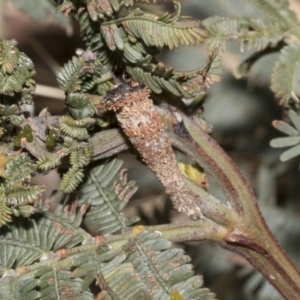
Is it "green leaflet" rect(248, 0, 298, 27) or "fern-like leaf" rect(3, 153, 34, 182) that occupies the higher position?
"green leaflet" rect(248, 0, 298, 27)

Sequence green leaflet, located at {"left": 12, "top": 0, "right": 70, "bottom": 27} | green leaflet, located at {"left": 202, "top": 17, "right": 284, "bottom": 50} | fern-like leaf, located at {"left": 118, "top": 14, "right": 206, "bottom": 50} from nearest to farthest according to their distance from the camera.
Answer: fern-like leaf, located at {"left": 118, "top": 14, "right": 206, "bottom": 50}
green leaflet, located at {"left": 202, "top": 17, "right": 284, "bottom": 50}
green leaflet, located at {"left": 12, "top": 0, "right": 70, "bottom": 27}

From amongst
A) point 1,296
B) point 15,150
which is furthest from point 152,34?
point 1,296

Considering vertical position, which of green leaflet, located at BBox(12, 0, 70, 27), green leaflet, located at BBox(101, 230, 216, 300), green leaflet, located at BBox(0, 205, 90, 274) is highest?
green leaflet, located at BBox(12, 0, 70, 27)

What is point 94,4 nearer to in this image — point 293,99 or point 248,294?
point 293,99

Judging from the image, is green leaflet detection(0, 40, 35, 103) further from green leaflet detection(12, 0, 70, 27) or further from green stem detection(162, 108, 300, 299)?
green leaflet detection(12, 0, 70, 27)

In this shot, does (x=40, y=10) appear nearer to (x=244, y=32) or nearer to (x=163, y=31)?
(x=244, y=32)

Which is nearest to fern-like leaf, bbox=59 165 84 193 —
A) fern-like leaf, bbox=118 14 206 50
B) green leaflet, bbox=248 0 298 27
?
fern-like leaf, bbox=118 14 206 50

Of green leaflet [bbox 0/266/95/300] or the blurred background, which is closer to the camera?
green leaflet [bbox 0/266/95/300]
